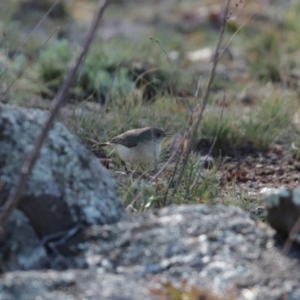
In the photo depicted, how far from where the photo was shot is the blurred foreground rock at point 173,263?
281 centimetres

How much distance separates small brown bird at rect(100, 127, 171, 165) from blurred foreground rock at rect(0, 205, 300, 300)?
2.27 meters

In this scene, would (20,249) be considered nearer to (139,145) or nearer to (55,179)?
(55,179)

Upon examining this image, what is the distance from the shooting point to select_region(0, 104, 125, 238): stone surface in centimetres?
328

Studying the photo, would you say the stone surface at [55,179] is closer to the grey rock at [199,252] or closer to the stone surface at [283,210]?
the grey rock at [199,252]

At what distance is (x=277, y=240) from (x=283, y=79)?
6.10m

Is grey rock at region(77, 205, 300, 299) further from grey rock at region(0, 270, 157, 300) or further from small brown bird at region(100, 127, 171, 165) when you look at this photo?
small brown bird at region(100, 127, 171, 165)

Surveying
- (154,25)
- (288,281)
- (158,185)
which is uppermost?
(288,281)

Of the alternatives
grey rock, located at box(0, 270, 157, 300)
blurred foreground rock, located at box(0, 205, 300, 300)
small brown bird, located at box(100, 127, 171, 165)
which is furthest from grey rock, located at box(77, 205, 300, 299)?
small brown bird, located at box(100, 127, 171, 165)

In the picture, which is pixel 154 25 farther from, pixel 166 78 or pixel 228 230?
pixel 228 230

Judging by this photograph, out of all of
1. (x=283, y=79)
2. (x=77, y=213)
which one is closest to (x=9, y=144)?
(x=77, y=213)

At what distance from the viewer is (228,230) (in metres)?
3.17

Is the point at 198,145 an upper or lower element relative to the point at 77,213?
lower

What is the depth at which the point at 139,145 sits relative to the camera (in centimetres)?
570

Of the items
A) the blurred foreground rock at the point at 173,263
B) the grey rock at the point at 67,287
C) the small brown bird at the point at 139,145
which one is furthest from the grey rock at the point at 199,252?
the small brown bird at the point at 139,145
